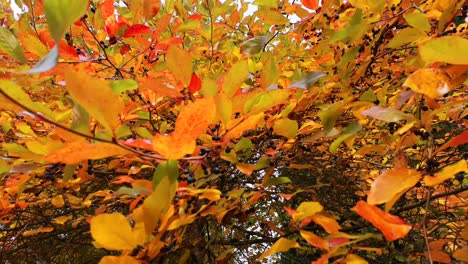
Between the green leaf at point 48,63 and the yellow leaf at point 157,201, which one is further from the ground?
the green leaf at point 48,63

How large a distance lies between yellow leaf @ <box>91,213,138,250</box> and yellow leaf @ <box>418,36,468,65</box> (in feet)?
1.51

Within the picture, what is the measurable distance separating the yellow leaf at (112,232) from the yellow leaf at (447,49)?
0.46 metres

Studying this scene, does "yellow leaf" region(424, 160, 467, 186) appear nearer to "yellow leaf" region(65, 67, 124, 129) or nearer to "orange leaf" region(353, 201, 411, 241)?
"orange leaf" region(353, 201, 411, 241)

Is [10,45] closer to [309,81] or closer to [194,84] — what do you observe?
[194,84]

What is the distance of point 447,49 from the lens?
0.46 metres

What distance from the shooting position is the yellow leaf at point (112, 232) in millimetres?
526

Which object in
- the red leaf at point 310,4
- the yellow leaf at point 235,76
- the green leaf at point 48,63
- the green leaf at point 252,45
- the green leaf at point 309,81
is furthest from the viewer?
the red leaf at point 310,4

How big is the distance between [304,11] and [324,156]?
34.7 inches

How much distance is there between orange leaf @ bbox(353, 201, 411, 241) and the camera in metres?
0.49

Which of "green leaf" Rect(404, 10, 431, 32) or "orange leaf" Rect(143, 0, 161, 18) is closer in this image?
"green leaf" Rect(404, 10, 431, 32)

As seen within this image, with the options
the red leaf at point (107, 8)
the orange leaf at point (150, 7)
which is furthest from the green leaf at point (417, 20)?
the red leaf at point (107, 8)

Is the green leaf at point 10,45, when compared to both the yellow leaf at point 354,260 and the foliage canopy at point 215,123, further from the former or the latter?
the yellow leaf at point 354,260

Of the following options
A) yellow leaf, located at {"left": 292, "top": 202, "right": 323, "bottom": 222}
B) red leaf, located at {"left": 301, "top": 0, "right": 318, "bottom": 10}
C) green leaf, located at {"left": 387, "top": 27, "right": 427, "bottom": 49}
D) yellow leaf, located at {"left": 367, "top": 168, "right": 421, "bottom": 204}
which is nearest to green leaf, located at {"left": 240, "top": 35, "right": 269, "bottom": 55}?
red leaf, located at {"left": 301, "top": 0, "right": 318, "bottom": 10}

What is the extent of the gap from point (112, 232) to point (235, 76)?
343mm
